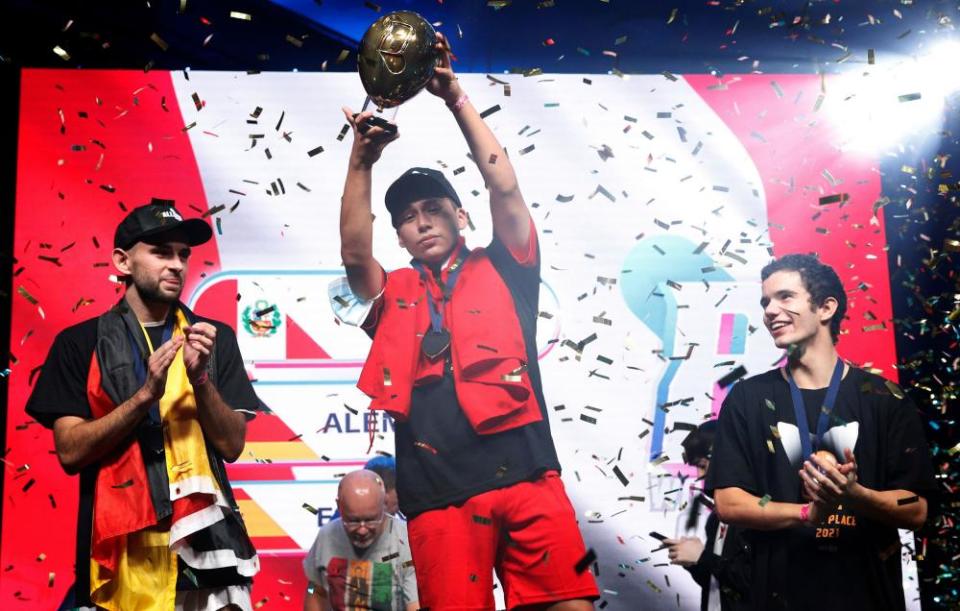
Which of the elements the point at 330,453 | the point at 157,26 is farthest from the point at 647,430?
the point at 157,26

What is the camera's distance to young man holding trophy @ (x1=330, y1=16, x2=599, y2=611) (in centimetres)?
358

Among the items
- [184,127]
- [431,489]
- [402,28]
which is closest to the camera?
[402,28]

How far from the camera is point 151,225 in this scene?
315cm

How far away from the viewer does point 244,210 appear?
4203 millimetres

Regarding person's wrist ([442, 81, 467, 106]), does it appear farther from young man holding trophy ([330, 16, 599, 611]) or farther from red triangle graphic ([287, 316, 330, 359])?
red triangle graphic ([287, 316, 330, 359])

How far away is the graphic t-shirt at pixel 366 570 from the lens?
149 inches

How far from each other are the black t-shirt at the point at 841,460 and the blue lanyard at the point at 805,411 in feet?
0.05

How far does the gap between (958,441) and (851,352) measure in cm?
59

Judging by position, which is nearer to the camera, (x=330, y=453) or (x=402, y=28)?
(x=402, y=28)

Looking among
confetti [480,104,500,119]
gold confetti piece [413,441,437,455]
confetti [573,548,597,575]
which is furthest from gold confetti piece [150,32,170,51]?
confetti [573,548,597,575]

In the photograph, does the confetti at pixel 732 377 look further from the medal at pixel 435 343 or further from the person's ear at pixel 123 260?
the person's ear at pixel 123 260

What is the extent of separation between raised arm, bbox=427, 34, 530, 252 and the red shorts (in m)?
0.98

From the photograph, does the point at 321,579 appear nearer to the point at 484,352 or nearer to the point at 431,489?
the point at 431,489

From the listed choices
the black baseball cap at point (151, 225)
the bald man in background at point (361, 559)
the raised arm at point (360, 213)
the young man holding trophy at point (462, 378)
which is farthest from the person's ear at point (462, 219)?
the black baseball cap at point (151, 225)
